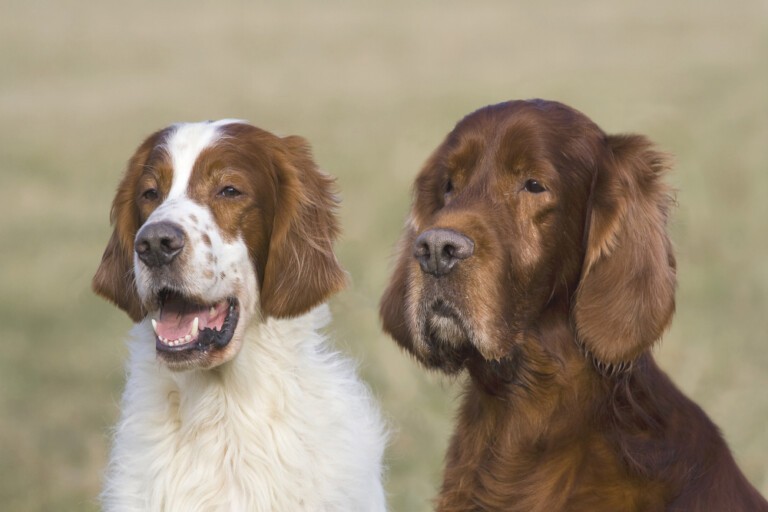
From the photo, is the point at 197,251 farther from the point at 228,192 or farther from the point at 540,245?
the point at 540,245

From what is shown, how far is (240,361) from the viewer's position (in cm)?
608

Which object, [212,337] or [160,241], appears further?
[212,337]

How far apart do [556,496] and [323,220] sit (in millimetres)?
1976

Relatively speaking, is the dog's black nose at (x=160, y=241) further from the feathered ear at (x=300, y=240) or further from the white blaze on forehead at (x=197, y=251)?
the feathered ear at (x=300, y=240)

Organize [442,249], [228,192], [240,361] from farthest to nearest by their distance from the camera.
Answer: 1. [240,361]
2. [228,192]
3. [442,249]

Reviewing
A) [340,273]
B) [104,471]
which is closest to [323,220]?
[340,273]

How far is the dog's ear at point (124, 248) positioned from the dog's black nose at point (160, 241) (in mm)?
496

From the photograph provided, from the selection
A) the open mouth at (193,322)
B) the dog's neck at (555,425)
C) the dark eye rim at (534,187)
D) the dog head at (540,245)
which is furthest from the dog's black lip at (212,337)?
the dark eye rim at (534,187)

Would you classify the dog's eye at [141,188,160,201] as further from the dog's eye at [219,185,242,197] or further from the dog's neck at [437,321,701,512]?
the dog's neck at [437,321,701,512]

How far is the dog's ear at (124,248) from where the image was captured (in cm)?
618

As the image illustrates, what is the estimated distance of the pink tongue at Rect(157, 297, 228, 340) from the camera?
229 inches

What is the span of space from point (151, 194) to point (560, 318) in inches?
79.9

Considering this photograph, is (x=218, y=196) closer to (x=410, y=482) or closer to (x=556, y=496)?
(x=556, y=496)

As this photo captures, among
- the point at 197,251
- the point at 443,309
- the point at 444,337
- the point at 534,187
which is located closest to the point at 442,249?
the point at 443,309
